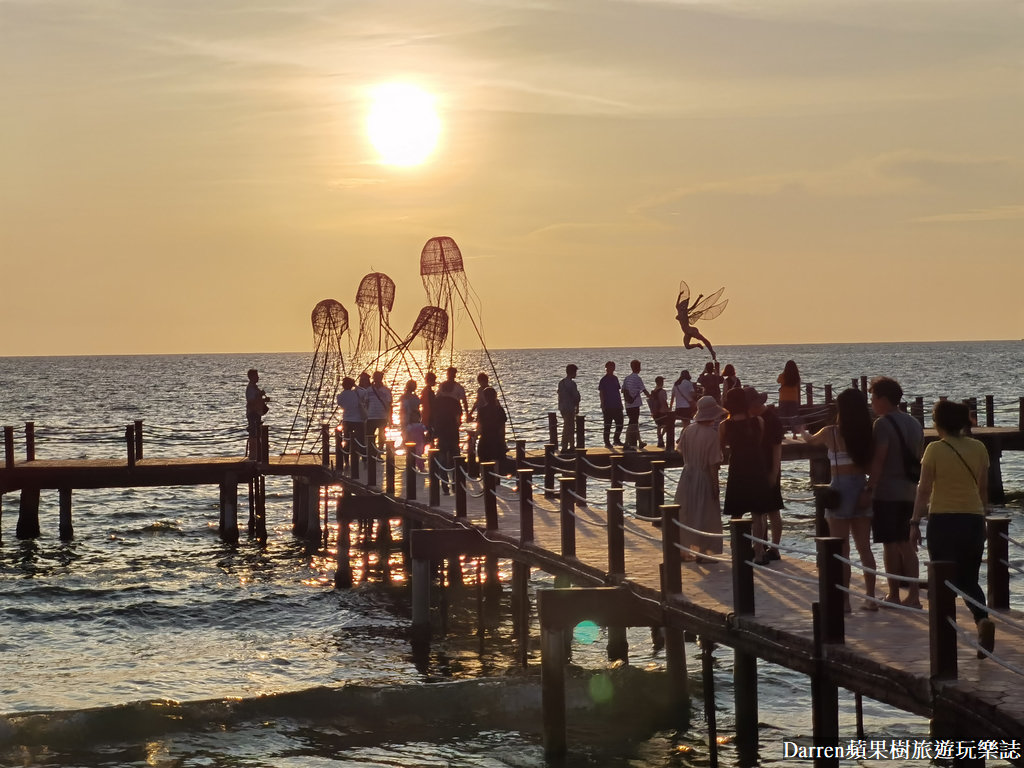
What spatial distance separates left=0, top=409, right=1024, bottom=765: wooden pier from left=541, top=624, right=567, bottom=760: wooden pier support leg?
0.05 ft

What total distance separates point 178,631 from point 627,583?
12.6 metres

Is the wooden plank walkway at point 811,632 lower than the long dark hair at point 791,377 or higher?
lower

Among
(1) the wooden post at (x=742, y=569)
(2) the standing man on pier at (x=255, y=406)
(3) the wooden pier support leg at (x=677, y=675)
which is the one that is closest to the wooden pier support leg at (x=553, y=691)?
(1) the wooden post at (x=742, y=569)

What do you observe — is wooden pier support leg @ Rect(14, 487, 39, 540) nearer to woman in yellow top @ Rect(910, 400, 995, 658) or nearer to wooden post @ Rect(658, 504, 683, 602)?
wooden post @ Rect(658, 504, 683, 602)

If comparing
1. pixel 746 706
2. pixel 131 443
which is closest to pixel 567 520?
pixel 746 706

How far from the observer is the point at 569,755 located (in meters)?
14.3

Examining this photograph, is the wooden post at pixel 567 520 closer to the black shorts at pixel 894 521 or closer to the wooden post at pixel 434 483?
the black shorts at pixel 894 521

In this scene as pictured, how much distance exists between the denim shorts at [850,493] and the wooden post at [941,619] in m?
2.65

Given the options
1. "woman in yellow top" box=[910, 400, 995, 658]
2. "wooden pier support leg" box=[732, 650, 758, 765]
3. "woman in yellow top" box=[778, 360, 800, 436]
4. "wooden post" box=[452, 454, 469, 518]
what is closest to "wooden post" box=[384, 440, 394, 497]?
"wooden post" box=[452, 454, 469, 518]

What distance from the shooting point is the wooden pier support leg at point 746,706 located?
43.0 feet

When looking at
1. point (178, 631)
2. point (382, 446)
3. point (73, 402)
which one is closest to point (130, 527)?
point (382, 446)

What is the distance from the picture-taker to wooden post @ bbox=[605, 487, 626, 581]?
1380 cm

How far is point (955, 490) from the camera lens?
9.80 meters

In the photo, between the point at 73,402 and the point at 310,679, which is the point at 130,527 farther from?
the point at 73,402
